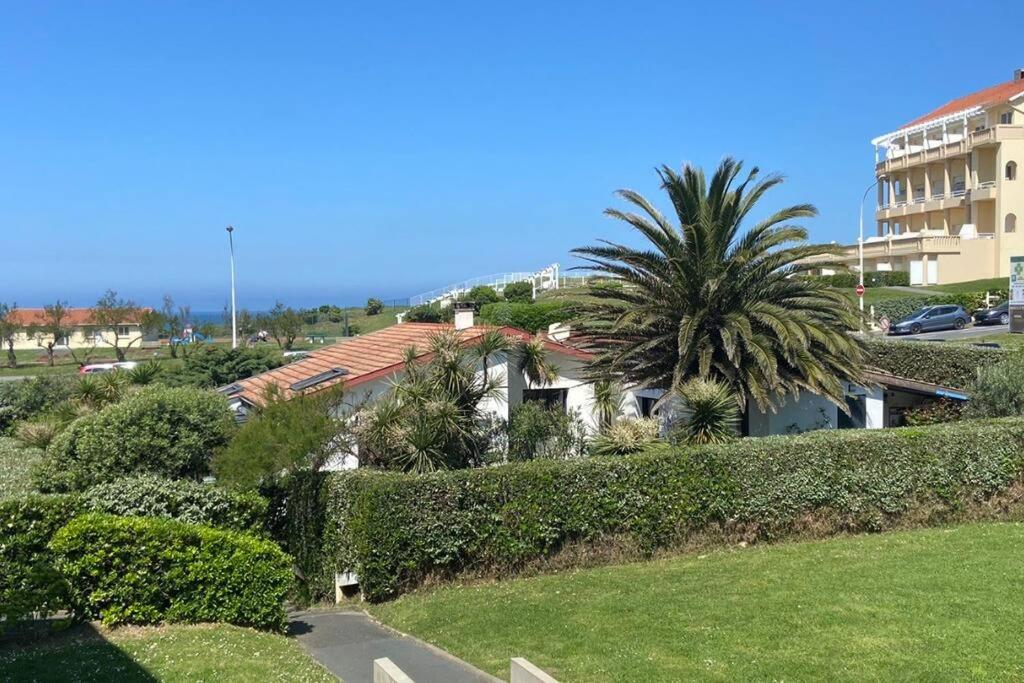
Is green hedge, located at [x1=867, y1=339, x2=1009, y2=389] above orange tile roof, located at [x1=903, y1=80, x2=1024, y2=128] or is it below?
below

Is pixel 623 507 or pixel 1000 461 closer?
pixel 623 507

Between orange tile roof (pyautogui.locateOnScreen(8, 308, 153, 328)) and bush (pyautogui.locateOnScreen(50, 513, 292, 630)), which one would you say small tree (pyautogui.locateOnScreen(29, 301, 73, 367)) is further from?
bush (pyautogui.locateOnScreen(50, 513, 292, 630))

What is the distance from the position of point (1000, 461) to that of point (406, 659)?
11.0 meters

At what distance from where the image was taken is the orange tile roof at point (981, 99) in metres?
66.8

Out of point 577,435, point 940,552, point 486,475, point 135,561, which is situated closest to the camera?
point 135,561

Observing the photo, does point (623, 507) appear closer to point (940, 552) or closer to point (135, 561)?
point (940, 552)

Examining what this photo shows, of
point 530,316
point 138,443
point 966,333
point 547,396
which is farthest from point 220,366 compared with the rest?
point 966,333

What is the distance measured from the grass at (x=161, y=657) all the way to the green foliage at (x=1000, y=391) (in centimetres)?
1501

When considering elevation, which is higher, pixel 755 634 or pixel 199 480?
pixel 199 480

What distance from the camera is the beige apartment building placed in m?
60.6

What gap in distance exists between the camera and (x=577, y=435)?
60.8 feet

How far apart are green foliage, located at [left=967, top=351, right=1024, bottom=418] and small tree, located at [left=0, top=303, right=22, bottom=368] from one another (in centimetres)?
6559

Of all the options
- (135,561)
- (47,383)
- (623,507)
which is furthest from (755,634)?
(47,383)

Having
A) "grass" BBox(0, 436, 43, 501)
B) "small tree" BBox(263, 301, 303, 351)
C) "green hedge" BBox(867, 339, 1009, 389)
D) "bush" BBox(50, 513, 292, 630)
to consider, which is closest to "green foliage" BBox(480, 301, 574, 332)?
"green hedge" BBox(867, 339, 1009, 389)
